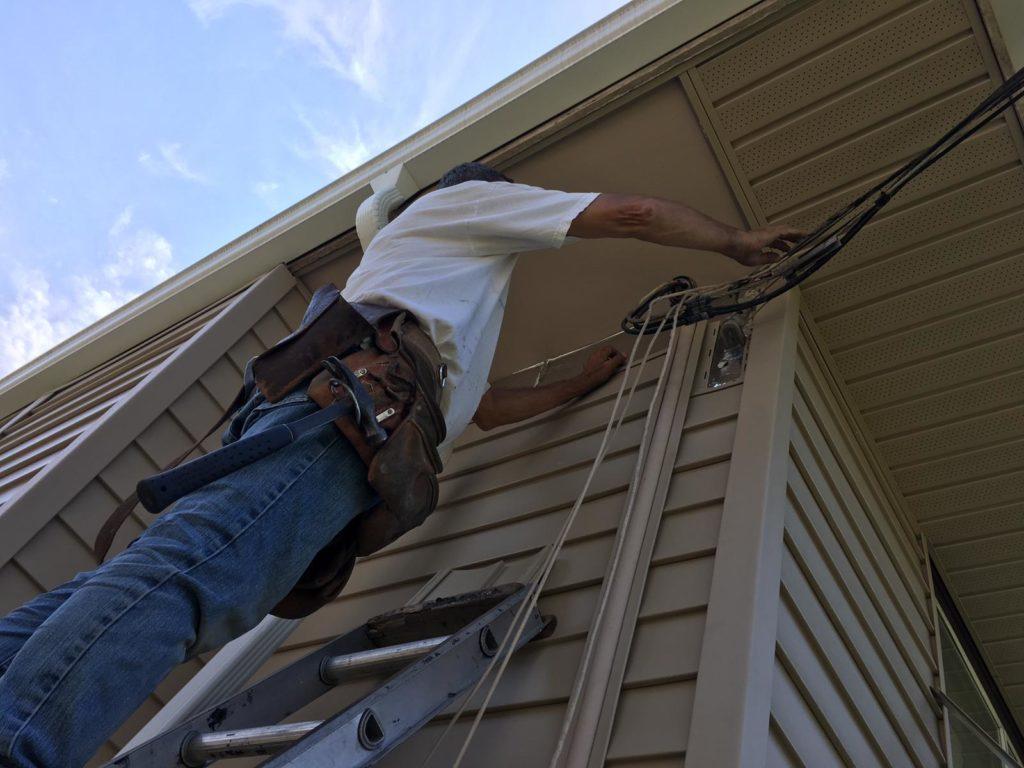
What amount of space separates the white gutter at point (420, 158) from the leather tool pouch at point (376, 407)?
1.32m

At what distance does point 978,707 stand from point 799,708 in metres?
1.94

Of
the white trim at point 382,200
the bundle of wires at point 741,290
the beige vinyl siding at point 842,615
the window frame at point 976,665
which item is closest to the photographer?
the beige vinyl siding at point 842,615

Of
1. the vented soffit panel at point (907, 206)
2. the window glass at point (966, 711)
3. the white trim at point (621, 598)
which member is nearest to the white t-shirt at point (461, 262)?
the white trim at point (621, 598)

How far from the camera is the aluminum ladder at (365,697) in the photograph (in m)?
1.19

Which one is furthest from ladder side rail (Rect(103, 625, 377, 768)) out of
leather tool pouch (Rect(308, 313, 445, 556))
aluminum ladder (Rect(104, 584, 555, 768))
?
leather tool pouch (Rect(308, 313, 445, 556))

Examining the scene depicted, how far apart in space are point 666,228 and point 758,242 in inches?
9.8

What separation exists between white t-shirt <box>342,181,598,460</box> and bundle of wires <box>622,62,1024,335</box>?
0.47 meters

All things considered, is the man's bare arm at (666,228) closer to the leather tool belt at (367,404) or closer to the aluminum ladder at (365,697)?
the leather tool belt at (367,404)

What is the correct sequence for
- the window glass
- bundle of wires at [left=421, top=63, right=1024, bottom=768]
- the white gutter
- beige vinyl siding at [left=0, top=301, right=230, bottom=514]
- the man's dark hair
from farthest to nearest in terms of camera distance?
beige vinyl siding at [left=0, top=301, right=230, bottom=514] < the white gutter < the window glass < the man's dark hair < bundle of wires at [left=421, top=63, right=1024, bottom=768]

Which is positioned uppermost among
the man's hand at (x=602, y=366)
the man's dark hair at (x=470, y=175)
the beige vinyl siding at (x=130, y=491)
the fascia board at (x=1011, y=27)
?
the man's dark hair at (x=470, y=175)

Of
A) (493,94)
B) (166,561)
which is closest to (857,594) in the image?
(166,561)

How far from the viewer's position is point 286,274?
337 centimetres

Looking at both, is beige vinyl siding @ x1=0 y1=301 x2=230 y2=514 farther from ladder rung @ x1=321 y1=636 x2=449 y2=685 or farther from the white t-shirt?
the white t-shirt

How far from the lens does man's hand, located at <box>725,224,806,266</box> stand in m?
2.05
